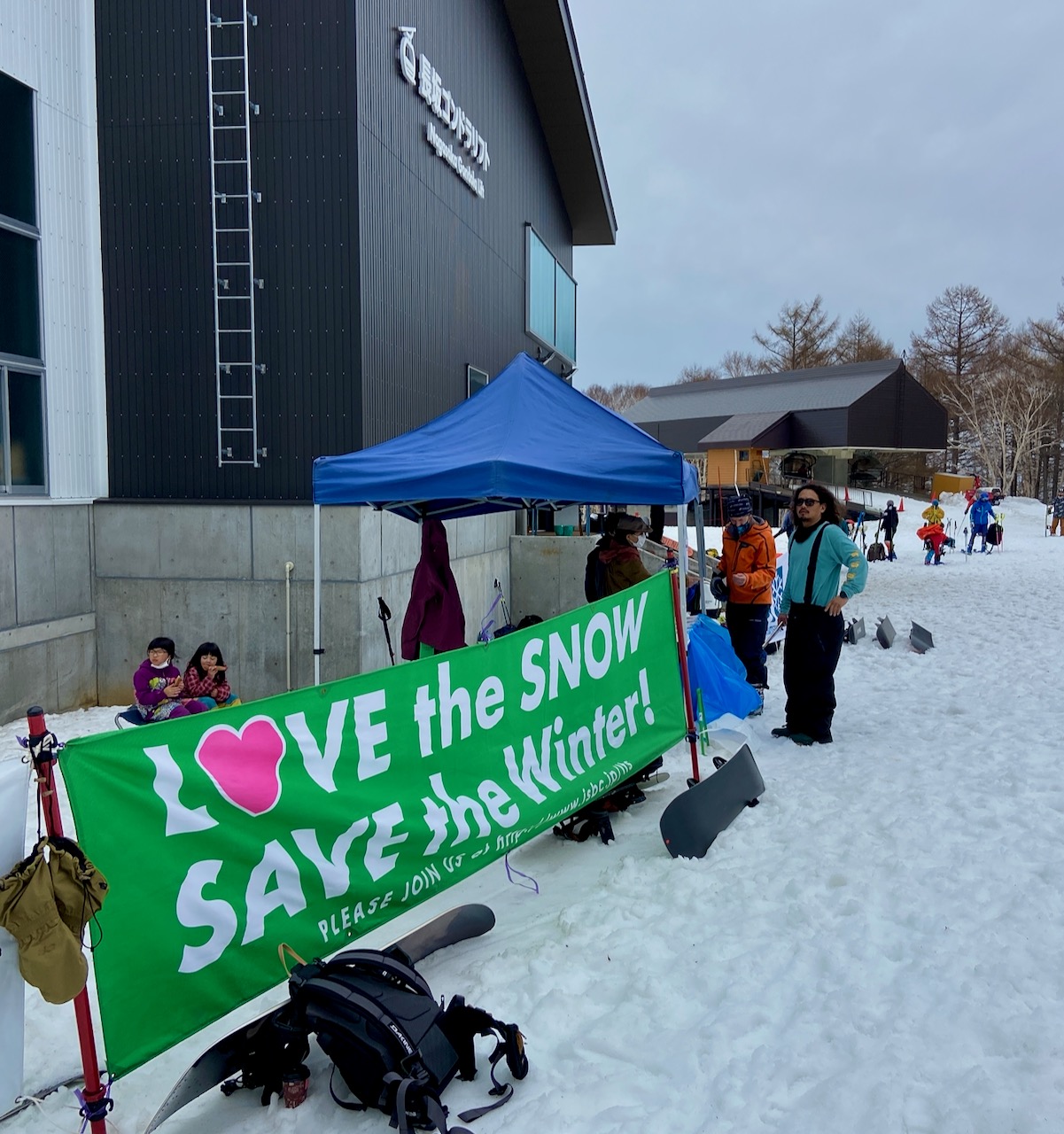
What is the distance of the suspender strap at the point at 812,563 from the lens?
631cm

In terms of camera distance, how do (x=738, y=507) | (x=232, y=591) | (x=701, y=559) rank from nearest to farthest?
(x=701, y=559)
(x=738, y=507)
(x=232, y=591)

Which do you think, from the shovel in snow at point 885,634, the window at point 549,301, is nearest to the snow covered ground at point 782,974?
the shovel in snow at point 885,634

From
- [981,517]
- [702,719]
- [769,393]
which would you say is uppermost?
[769,393]

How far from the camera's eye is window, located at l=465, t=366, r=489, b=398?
13477 mm

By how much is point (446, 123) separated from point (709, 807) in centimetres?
1040

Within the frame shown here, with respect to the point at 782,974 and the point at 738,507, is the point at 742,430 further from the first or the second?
the point at 782,974

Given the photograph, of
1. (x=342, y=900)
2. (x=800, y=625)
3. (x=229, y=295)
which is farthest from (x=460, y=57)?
(x=342, y=900)

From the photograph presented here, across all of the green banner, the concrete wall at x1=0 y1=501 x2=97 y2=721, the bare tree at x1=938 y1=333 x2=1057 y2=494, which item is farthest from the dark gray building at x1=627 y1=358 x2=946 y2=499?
the green banner

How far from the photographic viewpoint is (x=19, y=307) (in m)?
8.23

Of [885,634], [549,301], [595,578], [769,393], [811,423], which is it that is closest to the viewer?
[595,578]

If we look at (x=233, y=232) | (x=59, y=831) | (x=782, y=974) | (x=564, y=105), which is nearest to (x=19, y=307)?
(x=233, y=232)

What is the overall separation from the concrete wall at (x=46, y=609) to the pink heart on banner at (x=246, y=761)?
5954mm

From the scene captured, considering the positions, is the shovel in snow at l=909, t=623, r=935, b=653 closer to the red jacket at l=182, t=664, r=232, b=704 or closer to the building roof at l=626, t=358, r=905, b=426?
the red jacket at l=182, t=664, r=232, b=704

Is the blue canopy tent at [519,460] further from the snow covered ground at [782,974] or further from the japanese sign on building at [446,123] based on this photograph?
the japanese sign on building at [446,123]
